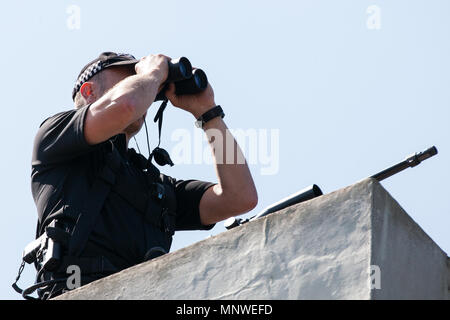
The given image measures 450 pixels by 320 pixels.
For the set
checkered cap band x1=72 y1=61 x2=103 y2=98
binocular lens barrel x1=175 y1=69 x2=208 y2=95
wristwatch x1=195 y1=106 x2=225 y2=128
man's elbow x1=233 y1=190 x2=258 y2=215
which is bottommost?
man's elbow x1=233 y1=190 x2=258 y2=215

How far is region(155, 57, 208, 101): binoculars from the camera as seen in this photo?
235 inches

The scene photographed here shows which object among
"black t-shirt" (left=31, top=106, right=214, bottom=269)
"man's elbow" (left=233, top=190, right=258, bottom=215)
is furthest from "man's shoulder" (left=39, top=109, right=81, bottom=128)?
"man's elbow" (left=233, top=190, right=258, bottom=215)

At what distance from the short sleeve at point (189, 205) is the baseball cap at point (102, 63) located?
32.9 inches

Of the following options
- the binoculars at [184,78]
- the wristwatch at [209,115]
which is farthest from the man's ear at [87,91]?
the wristwatch at [209,115]

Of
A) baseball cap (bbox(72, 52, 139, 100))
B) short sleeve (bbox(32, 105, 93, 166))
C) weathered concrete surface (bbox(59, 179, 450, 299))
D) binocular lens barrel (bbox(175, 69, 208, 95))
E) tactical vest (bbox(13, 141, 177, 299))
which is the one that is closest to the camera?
weathered concrete surface (bbox(59, 179, 450, 299))

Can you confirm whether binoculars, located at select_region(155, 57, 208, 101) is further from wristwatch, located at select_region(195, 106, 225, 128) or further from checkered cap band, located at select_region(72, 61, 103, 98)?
checkered cap band, located at select_region(72, 61, 103, 98)

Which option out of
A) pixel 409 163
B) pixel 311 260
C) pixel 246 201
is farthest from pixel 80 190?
pixel 311 260

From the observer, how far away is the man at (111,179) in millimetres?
5383

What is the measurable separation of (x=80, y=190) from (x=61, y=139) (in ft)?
0.96

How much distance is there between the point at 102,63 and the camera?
20.8ft

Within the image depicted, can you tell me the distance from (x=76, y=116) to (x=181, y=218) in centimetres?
110

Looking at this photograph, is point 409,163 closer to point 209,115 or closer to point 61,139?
point 209,115

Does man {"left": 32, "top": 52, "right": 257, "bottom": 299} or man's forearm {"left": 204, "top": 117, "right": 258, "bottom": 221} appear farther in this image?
man's forearm {"left": 204, "top": 117, "right": 258, "bottom": 221}

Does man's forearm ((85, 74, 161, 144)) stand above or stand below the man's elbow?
above
